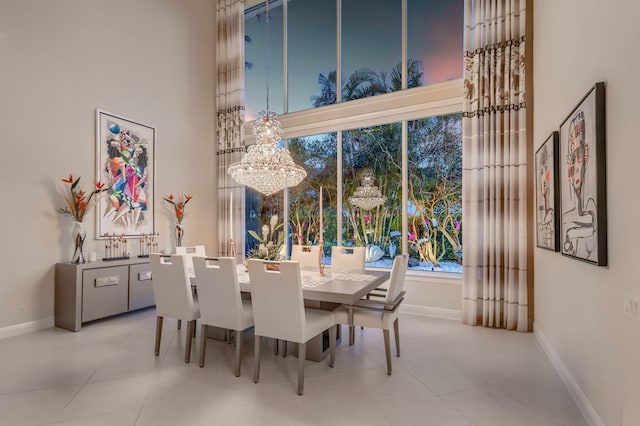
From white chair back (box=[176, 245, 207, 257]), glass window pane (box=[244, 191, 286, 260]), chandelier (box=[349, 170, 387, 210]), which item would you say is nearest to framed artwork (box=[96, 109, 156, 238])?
white chair back (box=[176, 245, 207, 257])

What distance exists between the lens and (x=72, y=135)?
4.27 meters

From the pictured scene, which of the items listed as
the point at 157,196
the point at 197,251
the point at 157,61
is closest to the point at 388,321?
the point at 197,251

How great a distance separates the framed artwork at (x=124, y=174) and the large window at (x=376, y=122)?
5.91 feet

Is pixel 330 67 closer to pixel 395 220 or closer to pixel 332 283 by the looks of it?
pixel 395 220

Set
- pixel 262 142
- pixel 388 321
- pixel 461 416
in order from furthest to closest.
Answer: pixel 262 142
pixel 388 321
pixel 461 416

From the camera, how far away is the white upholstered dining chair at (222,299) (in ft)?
9.16

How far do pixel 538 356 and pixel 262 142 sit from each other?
3487 mm

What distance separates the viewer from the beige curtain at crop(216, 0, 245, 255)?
20.4ft

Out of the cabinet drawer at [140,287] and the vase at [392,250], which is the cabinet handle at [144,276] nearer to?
the cabinet drawer at [140,287]

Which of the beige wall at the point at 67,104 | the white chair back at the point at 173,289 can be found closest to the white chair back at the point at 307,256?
the white chair back at the point at 173,289

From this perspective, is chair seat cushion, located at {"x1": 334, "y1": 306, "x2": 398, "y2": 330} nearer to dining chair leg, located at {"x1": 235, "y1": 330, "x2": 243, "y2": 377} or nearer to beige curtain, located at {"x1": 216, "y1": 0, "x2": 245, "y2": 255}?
dining chair leg, located at {"x1": 235, "y1": 330, "x2": 243, "y2": 377}

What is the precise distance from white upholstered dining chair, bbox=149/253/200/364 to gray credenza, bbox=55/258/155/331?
140 cm

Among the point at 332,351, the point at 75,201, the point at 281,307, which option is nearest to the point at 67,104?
the point at 75,201

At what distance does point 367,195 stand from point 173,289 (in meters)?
3.12
